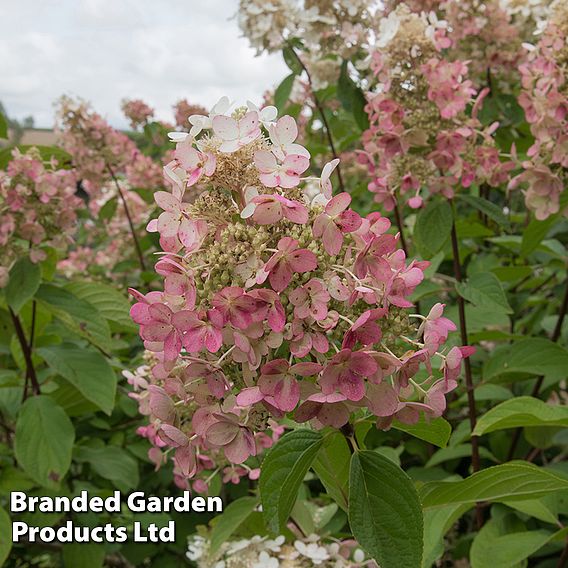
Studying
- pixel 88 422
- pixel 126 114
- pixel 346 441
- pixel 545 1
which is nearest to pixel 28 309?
pixel 88 422

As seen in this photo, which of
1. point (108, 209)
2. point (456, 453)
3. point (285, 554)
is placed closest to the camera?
point (285, 554)

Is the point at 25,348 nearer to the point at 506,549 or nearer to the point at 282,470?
the point at 282,470

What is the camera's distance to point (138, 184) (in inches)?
136

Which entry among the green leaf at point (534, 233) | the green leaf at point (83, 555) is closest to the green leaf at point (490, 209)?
the green leaf at point (534, 233)

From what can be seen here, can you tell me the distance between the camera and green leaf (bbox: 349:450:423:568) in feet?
2.54

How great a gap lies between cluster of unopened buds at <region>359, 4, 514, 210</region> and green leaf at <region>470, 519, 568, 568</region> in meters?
0.78

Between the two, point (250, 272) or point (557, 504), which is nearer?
point (250, 272)

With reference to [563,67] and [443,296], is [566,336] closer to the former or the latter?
[443,296]

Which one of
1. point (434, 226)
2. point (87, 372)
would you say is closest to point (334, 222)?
point (434, 226)

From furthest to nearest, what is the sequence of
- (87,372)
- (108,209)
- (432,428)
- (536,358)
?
(108,209), (87,372), (536,358), (432,428)

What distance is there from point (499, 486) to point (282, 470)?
30cm

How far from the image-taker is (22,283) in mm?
1675

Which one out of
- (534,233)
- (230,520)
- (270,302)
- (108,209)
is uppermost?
(108,209)

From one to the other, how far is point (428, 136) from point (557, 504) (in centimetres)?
93
